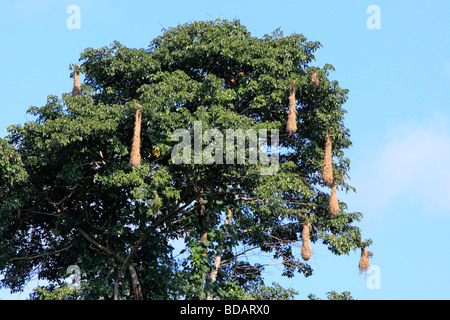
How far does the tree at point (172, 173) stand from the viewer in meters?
22.8

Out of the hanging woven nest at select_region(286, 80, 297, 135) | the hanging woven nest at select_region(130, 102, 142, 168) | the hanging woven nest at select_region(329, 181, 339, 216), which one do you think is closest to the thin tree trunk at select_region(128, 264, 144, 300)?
the hanging woven nest at select_region(130, 102, 142, 168)

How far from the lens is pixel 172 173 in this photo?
2336 centimetres

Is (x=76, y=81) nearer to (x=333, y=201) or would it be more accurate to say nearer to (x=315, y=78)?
(x=315, y=78)

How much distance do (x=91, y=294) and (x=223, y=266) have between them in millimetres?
4790

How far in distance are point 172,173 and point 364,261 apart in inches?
236

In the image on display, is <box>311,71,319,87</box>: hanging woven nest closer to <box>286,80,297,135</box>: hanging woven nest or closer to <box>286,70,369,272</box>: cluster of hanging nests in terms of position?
<box>286,70,369,272</box>: cluster of hanging nests

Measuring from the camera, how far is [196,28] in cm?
2580

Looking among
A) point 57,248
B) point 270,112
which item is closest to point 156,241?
point 57,248

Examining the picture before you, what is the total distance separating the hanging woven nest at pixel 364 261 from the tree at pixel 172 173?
0.39 metres

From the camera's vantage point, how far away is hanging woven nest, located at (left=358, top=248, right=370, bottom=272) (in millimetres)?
23358

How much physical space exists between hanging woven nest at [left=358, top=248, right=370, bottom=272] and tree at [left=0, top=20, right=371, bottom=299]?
39 centimetres

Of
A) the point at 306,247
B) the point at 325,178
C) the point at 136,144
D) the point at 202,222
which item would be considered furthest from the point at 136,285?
the point at 325,178

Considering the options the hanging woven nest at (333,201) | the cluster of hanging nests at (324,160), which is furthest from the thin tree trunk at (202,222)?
the hanging woven nest at (333,201)

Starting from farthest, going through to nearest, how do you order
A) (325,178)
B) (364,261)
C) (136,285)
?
(136,285) → (364,261) → (325,178)
